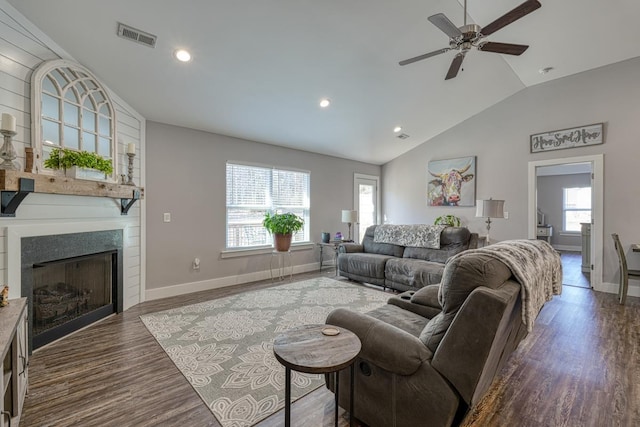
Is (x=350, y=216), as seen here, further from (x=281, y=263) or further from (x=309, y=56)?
(x=309, y=56)

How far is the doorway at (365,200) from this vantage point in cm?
689

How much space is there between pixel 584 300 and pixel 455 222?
2354mm

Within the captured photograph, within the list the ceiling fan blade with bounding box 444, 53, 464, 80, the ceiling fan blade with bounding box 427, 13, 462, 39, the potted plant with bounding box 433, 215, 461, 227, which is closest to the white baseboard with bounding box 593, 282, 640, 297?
the potted plant with bounding box 433, 215, 461, 227

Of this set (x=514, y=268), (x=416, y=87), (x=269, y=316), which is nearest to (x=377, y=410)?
(x=514, y=268)

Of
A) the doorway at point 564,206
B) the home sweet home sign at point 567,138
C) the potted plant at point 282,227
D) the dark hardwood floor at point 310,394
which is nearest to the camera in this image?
the dark hardwood floor at point 310,394

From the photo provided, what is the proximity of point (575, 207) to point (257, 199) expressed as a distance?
972 cm

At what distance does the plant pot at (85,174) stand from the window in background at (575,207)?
11.6 meters

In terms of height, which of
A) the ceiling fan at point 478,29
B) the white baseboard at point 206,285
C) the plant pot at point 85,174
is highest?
the ceiling fan at point 478,29

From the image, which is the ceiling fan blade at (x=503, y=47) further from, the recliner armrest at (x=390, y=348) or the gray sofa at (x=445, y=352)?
the recliner armrest at (x=390, y=348)

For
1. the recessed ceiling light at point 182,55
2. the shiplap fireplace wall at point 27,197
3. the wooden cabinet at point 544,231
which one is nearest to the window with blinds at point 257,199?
the shiplap fireplace wall at point 27,197

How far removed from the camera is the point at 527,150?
5227mm

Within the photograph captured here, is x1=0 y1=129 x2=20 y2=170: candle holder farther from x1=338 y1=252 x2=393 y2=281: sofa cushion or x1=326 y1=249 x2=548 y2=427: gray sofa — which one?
x1=338 y1=252 x2=393 y2=281: sofa cushion

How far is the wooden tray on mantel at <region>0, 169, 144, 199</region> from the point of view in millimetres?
2136

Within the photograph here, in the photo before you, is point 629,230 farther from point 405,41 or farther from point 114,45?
point 114,45
